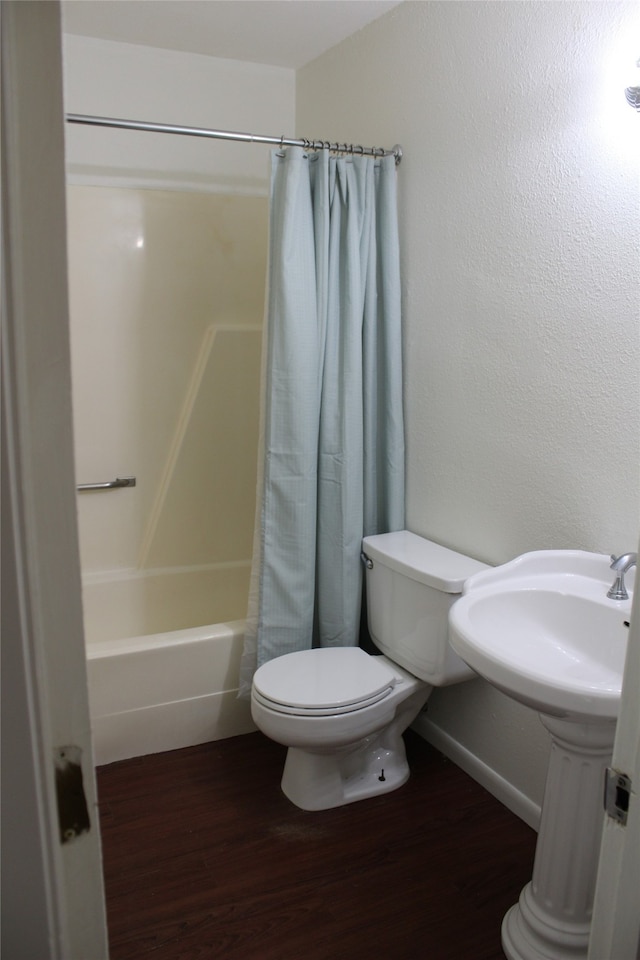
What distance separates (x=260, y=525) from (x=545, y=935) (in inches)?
54.9

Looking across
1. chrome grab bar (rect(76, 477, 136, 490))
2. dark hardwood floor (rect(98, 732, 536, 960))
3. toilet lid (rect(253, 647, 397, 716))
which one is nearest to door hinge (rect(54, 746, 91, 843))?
dark hardwood floor (rect(98, 732, 536, 960))

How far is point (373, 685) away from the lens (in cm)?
217

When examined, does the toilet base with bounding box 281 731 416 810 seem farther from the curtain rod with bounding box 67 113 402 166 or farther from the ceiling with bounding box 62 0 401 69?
the ceiling with bounding box 62 0 401 69

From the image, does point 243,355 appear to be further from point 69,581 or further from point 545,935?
point 69,581

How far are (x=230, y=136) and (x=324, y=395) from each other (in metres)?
0.85

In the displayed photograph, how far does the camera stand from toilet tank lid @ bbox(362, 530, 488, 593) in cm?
211

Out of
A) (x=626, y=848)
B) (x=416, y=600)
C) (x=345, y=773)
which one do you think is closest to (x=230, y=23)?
(x=416, y=600)

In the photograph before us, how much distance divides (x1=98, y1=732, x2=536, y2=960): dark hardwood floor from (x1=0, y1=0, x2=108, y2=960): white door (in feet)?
3.95

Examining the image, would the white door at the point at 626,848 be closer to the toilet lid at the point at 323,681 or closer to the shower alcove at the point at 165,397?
the toilet lid at the point at 323,681

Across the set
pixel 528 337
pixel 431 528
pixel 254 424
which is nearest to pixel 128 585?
pixel 254 424

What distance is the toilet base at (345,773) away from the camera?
7.25ft

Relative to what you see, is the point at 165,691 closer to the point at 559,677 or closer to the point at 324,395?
the point at 324,395

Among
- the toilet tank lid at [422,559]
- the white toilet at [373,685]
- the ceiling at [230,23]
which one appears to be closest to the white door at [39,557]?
the white toilet at [373,685]

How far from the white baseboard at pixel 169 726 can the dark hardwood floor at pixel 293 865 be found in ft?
A: 0.18
